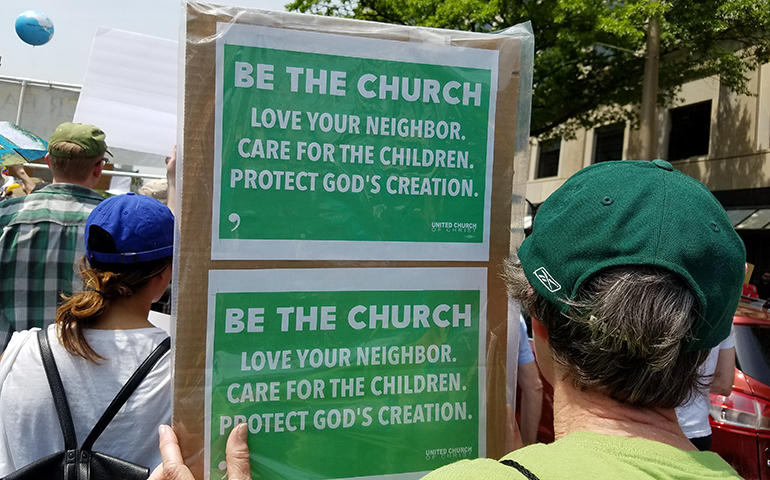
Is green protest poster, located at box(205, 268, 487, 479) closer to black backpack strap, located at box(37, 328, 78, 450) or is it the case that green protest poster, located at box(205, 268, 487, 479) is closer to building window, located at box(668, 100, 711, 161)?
black backpack strap, located at box(37, 328, 78, 450)

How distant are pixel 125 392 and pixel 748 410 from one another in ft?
12.6

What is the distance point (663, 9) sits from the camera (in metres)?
10.3

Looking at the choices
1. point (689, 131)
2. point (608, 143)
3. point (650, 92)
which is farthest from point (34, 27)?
point (608, 143)

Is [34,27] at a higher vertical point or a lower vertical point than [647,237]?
higher

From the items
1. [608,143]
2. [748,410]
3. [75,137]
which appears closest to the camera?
[75,137]

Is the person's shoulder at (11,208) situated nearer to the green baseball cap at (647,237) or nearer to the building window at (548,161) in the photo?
the green baseball cap at (647,237)

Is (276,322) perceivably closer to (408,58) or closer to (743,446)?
(408,58)

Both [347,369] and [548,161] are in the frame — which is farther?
[548,161]

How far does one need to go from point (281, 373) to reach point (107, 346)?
0.69 metres

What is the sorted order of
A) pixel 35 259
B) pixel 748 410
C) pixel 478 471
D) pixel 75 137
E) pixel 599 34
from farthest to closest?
pixel 599 34 → pixel 748 410 → pixel 75 137 → pixel 35 259 → pixel 478 471

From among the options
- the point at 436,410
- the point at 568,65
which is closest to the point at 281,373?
the point at 436,410

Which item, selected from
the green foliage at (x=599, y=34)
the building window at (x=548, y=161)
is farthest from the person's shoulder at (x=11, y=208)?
the building window at (x=548, y=161)

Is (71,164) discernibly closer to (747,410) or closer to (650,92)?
(747,410)

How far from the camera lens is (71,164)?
290 cm
